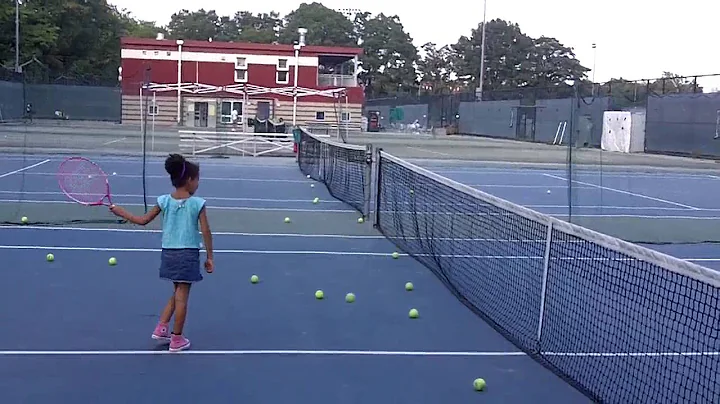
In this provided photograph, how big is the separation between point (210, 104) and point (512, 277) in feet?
130

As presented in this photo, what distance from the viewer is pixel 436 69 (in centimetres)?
9175

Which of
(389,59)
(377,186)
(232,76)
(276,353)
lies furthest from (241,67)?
(276,353)

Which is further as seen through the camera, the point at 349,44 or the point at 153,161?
the point at 349,44

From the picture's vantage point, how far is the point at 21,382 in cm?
535

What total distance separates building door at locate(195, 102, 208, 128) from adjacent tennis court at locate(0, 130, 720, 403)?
34576mm

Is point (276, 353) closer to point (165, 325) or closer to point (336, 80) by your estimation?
point (165, 325)

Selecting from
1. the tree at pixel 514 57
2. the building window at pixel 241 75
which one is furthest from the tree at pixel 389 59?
the building window at pixel 241 75

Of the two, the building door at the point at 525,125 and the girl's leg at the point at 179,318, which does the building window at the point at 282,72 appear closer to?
the building door at the point at 525,125

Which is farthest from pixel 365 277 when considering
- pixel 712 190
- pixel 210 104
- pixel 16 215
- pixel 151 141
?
pixel 210 104

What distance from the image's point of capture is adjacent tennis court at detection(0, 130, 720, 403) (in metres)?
5.50

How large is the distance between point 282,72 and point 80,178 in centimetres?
4320

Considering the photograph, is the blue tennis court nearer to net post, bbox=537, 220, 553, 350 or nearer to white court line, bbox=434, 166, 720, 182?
net post, bbox=537, 220, 553, 350

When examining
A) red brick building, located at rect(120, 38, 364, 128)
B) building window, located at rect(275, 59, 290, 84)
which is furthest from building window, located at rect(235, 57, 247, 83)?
building window, located at rect(275, 59, 290, 84)

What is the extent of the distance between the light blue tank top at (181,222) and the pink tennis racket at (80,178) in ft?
3.77
